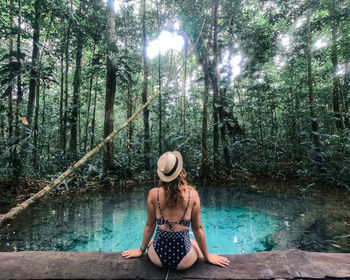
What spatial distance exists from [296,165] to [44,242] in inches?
326

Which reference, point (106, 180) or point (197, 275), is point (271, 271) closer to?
point (197, 275)

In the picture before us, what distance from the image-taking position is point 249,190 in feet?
22.4

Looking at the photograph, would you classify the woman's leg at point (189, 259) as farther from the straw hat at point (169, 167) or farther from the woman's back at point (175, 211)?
the straw hat at point (169, 167)

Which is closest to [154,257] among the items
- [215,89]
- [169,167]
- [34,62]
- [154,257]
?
[154,257]

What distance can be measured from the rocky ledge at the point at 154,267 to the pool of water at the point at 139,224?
160 cm

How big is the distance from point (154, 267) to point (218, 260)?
0.61 m

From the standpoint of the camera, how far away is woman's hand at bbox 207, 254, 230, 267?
6.12 ft

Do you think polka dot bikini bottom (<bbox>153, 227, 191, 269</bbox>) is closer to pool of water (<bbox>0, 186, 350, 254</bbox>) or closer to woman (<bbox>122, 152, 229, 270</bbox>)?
woman (<bbox>122, 152, 229, 270</bbox>)

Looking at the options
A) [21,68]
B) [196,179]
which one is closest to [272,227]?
[196,179]

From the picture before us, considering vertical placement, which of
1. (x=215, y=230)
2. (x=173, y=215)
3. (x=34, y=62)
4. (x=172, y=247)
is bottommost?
(x=215, y=230)

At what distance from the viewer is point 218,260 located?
6.23 feet

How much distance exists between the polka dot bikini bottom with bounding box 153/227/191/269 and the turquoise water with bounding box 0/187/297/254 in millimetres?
2037

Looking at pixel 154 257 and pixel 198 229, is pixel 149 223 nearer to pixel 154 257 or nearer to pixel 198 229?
pixel 154 257

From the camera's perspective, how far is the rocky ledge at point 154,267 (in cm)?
171
